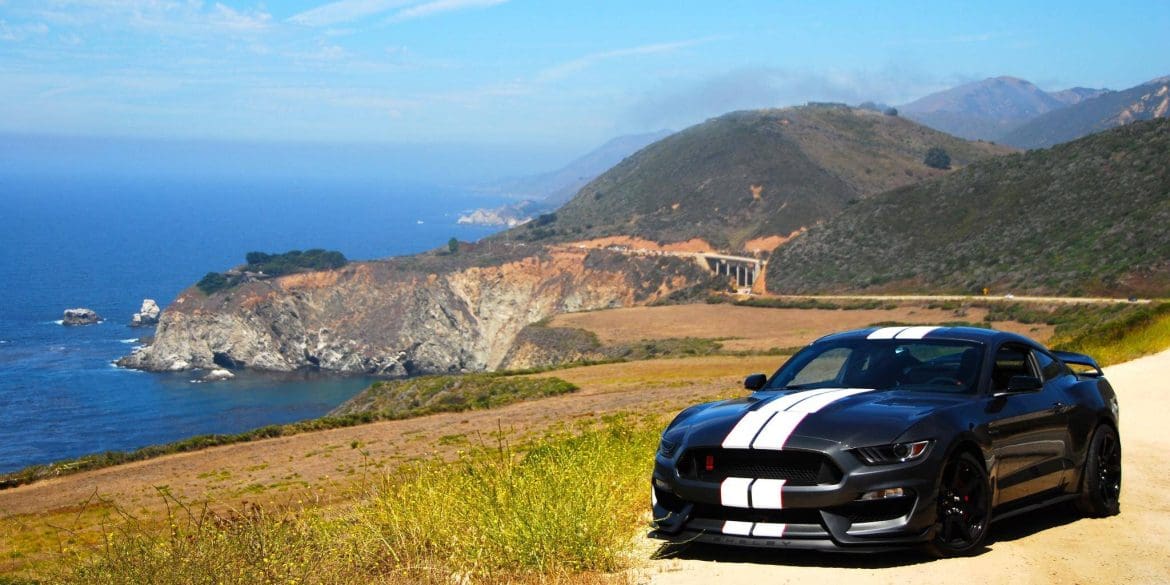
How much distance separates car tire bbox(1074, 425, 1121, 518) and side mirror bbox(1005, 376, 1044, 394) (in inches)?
47.5

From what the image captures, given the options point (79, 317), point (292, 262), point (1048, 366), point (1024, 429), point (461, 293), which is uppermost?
point (1048, 366)

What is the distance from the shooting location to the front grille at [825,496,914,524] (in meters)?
7.53

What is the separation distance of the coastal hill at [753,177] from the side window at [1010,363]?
4539 inches

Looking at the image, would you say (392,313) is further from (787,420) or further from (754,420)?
(787,420)

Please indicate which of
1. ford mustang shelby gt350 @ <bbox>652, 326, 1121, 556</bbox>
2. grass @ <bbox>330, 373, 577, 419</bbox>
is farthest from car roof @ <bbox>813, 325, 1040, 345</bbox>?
grass @ <bbox>330, 373, 577, 419</bbox>

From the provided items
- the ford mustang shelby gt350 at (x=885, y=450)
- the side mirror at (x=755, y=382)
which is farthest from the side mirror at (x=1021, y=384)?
the side mirror at (x=755, y=382)

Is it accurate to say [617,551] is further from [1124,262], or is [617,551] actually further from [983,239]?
[983,239]

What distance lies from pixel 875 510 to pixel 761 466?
2.47 feet

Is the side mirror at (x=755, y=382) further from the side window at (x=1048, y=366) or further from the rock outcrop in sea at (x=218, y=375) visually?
the rock outcrop in sea at (x=218, y=375)

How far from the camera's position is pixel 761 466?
7793mm

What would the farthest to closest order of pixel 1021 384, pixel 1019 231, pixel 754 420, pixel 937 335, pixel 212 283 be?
pixel 212 283
pixel 1019 231
pixel 937 335
pixel 1021 384
pixel 754 420

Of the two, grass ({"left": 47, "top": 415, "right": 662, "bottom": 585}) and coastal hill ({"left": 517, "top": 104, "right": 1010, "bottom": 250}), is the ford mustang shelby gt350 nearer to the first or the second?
grass ({"left": 47, "top": 415, "right": 662, "bottom": 585})

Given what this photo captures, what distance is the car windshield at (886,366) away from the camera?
885 cm

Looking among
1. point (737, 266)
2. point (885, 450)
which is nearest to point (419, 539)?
point (885, 450)
